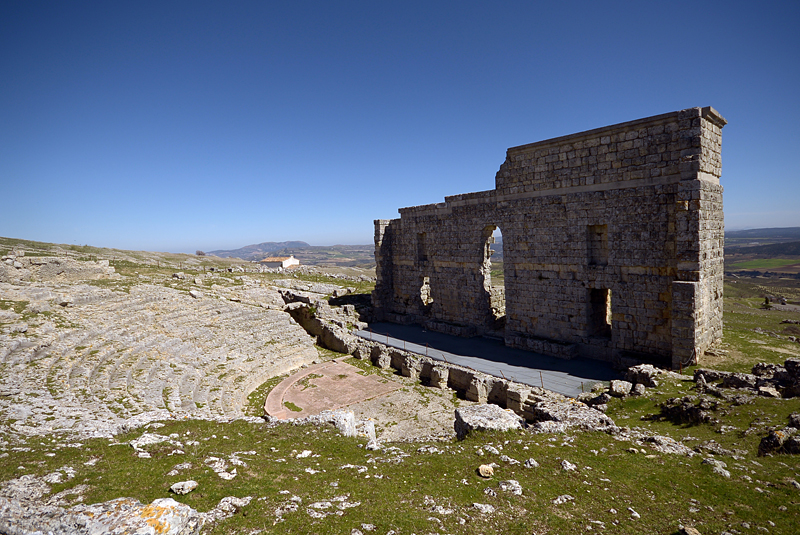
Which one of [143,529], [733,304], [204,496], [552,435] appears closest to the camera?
[143,529]

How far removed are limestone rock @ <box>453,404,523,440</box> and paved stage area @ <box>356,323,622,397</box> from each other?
4.30m

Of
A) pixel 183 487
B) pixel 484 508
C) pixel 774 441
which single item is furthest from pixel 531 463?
pixel 183 487

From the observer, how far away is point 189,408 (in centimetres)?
1195

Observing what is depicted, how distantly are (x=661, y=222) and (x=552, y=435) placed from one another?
32.0 ft

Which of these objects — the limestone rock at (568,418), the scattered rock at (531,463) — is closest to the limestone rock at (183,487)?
the scattered rock at (531,463)

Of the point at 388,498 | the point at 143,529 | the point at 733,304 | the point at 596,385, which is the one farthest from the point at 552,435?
the point at 733,304

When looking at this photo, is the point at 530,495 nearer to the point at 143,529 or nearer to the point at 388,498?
the point at 388,498

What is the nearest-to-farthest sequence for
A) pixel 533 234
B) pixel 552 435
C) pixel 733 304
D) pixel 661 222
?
pixel 552 435 → pixel 661 222 → pixel 533 234 → pixel 733 304

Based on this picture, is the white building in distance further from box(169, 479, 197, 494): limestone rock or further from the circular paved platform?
box(169, 479, 197, 494): limestone rock

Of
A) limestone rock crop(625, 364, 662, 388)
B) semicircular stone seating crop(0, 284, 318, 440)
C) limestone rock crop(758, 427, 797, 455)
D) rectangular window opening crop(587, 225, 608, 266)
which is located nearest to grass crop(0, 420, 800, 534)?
limestone rock crop(758, 427, 797, 455)

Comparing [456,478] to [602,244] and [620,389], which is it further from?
[602,244]

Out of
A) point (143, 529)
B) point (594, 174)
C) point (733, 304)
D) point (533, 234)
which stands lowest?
point (733, 304)

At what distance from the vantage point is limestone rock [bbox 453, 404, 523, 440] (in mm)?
9023

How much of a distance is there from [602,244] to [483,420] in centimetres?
1052
